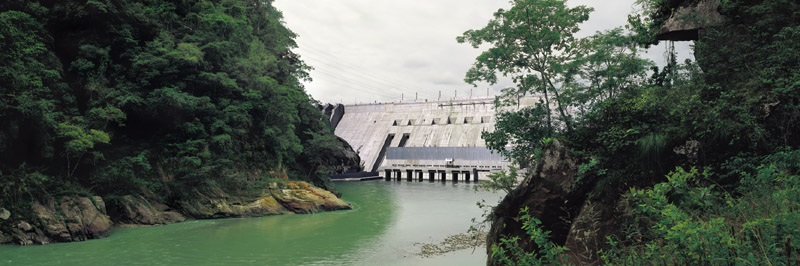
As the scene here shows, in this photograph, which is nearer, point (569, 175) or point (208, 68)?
point (569, 175)

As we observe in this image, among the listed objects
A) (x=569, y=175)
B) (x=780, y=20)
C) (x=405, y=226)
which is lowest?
(x=405, y=226)

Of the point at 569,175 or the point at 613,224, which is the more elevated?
the point at 569,175

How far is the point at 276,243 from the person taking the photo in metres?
13.9

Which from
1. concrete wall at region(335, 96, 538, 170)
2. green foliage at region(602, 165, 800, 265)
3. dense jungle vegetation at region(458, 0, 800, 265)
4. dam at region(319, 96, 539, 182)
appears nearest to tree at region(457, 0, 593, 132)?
dense jungle vegetation at region(458, 0, 800, 265)

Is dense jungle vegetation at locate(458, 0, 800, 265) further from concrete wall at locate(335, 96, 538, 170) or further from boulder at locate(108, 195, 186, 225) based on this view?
concrete wall at locate(335, 96, 538, 170)

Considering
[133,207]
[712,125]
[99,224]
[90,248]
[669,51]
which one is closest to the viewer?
[712,125]

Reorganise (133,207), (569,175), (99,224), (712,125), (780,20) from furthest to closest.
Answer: (133,207), (99,224), (569,175), (780,20), (712,125)

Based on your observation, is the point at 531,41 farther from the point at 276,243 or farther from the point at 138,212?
the point at 138,212

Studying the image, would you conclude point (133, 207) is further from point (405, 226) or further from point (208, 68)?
point (405, 226)

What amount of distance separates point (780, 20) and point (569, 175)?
11.5 ft

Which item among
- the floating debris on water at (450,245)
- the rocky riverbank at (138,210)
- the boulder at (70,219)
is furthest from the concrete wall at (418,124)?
the boulder at (70,219)

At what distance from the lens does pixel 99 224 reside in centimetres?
1433

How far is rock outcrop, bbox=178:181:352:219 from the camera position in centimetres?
1838

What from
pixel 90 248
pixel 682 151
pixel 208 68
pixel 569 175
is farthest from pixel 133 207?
pixel 682 151
